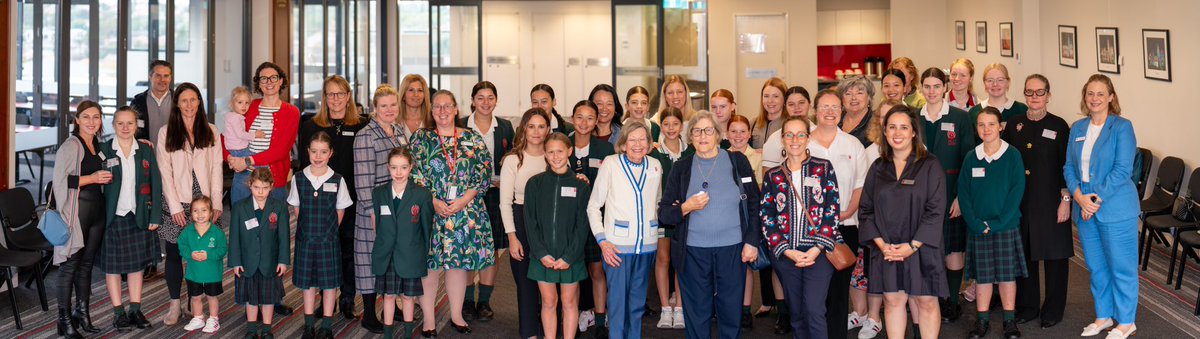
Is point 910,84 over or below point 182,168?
over

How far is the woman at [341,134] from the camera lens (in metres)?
6.33

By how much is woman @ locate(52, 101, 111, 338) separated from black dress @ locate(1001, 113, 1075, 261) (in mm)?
4878

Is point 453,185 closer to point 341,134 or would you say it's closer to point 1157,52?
point 341,134

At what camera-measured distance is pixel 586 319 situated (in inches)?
251

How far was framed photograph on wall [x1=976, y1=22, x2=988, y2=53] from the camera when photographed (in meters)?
14.1

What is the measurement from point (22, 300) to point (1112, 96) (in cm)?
631

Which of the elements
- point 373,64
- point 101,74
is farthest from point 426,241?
point 373,64

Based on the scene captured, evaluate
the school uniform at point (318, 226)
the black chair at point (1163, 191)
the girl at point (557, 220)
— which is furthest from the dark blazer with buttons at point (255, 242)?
the black chair at point (1163, 191)

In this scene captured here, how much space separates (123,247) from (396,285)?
5.16 ft

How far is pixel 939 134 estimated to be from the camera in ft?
20.6

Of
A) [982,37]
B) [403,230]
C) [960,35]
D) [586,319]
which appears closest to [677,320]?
[586,319]

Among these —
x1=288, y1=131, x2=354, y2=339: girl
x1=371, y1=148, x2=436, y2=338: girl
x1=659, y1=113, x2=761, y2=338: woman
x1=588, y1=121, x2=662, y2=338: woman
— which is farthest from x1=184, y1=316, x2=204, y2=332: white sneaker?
x1=659, y1=113, x2=761, y2=338: woman

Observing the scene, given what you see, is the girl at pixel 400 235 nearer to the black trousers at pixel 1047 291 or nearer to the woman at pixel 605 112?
the woman at pixel 605 112

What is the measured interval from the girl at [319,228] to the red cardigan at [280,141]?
0.52 metres
